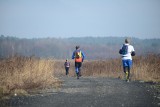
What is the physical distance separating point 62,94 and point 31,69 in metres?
2.67

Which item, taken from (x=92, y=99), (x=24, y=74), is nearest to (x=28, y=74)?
(x=24, y=74)

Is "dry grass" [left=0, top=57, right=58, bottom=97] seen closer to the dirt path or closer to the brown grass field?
the brown grass field

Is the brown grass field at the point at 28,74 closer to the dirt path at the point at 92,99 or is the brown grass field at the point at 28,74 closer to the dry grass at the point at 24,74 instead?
the dry grass at the point at 24,74

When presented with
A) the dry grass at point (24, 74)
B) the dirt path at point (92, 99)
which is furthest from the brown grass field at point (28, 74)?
the dirt path at point (92, 99)

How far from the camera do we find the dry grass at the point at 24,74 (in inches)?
482

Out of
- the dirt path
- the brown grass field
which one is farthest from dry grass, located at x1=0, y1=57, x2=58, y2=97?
the dirt path

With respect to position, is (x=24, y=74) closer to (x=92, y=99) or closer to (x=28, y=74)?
(x=28, y=74)

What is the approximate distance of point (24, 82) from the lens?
42.8 ft

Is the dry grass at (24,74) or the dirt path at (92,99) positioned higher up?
the dry grass at (24,74)

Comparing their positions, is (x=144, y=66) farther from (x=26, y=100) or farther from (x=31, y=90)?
(x=26, y=100)

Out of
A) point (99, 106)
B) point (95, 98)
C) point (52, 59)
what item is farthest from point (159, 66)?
point (99, 106)

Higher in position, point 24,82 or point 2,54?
point 2,54

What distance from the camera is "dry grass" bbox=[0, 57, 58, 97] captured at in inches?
482

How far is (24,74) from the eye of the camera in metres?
13.1
